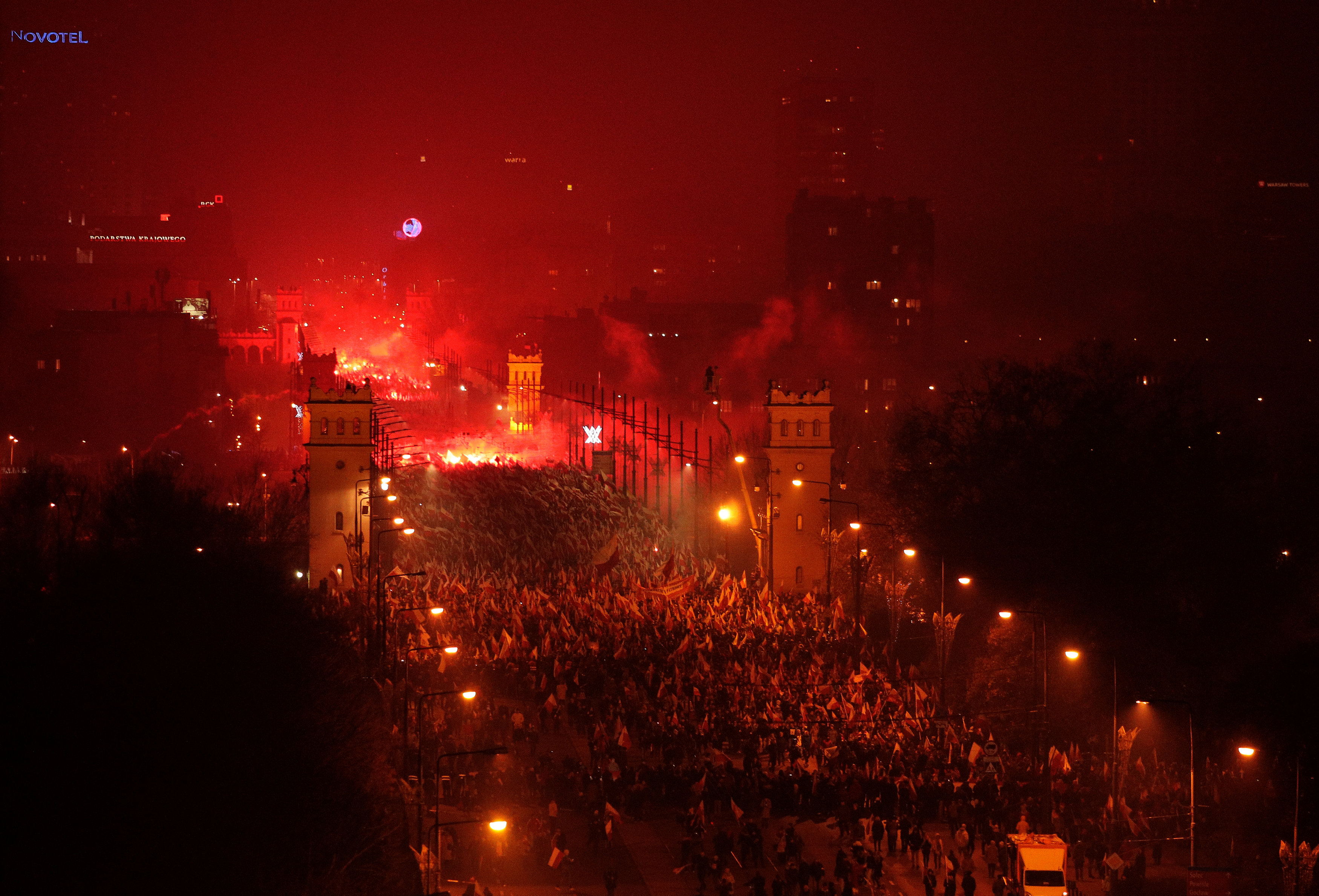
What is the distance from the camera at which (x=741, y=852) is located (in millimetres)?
25297

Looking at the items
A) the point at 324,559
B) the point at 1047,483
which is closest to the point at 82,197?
the point at 324,559

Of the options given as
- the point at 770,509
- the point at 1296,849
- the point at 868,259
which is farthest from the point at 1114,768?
the point at 868,259

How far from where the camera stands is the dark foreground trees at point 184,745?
21.0 m

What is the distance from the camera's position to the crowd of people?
25875mm

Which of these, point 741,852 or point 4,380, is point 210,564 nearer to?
point 741,852

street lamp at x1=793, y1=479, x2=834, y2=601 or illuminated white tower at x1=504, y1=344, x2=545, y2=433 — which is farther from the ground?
illuminated white tower at x1=504, y1=344, x2=545, y2=433

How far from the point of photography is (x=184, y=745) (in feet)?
80.3

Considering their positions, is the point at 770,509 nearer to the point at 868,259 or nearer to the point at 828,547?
the point at 828,547

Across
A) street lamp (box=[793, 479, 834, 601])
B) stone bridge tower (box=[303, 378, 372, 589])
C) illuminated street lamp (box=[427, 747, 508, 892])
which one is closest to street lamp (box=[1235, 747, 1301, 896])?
illuminated street lamp (box=[427, 747, 508, 892])

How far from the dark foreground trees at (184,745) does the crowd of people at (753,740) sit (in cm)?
270

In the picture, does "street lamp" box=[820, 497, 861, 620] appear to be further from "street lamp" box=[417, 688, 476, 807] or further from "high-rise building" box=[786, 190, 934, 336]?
"high-rise building" box=[786, 190, 934, 336]

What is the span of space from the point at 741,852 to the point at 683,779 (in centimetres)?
369

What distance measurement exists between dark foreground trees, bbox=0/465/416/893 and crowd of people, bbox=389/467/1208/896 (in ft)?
8.84

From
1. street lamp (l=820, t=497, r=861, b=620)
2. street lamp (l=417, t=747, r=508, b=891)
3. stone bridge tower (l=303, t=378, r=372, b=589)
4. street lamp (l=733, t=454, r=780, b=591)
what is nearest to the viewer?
street lamp (l=417, t=747, r=508, b=891)
